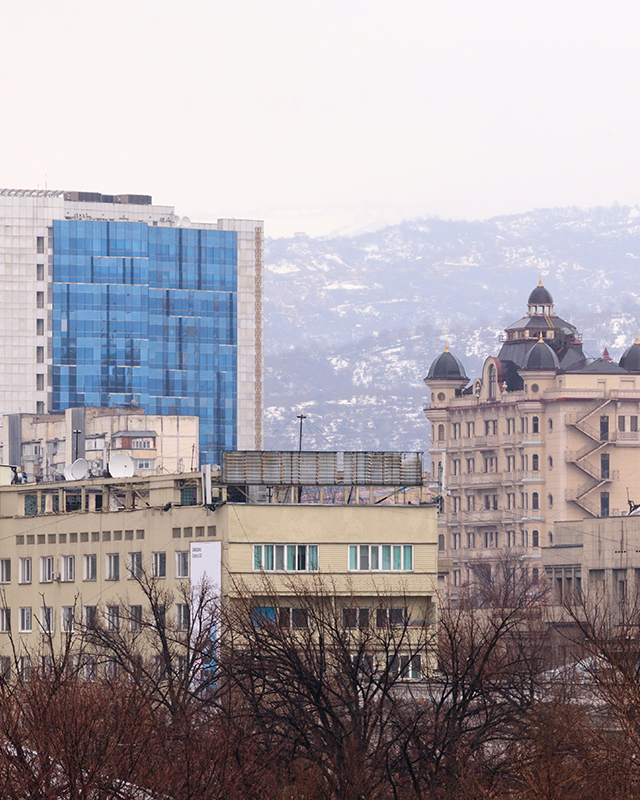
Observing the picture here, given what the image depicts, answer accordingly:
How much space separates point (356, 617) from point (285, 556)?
12186mm

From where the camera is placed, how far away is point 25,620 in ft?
413

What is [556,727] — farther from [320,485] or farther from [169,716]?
[320,485]

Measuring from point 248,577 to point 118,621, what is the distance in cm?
966

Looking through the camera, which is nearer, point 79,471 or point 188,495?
point 188,495

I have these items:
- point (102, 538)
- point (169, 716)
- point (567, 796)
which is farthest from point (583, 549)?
point (567, 796)

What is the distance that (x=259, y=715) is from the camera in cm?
7312

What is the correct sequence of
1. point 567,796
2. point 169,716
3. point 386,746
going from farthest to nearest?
1. point 169,716
2. point 386,746
3. point 567,796

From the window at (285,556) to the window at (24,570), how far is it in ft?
69.6

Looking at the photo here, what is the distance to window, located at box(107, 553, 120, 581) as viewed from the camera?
12075cm

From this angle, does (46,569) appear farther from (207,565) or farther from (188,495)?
(207,565)

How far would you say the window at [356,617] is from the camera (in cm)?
9694

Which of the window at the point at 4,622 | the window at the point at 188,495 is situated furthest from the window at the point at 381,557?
the window at the point at 4,622

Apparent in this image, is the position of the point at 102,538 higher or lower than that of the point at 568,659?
higher

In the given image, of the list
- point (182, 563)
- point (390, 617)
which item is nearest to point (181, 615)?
point (182, 563)
